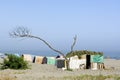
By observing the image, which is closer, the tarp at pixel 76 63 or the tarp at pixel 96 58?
the tarp at pixel 76 63

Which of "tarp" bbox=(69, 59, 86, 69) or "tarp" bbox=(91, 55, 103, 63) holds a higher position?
"tarp" bbox=(91, 55, 103, 63)

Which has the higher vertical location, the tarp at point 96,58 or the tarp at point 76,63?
the tarp at point 96,58

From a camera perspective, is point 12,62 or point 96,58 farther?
point 96,58

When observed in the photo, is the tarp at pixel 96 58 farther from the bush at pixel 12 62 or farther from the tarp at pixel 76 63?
the bush at pixel 12 62

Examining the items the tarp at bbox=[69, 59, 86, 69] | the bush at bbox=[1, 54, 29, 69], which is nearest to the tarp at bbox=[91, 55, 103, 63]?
the tarp at bbox=[69, 59, 86, 69]

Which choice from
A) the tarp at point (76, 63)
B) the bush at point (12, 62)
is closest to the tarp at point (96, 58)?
the tarp at point (76, 63)

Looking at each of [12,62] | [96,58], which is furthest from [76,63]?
[12,62]

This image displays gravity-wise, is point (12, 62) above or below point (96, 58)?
below

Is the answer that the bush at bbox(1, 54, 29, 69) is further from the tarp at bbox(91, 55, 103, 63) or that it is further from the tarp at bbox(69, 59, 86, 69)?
the tarp at bbox(91, 55, 103, 63)

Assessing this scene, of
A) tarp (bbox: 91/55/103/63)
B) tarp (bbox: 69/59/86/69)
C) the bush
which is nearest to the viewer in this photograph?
the bush

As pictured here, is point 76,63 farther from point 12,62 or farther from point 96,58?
point 12,62

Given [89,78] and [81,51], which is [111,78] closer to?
[89,78]

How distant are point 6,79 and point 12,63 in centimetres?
1034

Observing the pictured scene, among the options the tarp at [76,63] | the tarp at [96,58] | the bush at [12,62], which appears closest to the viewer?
the bush at [12,62]
